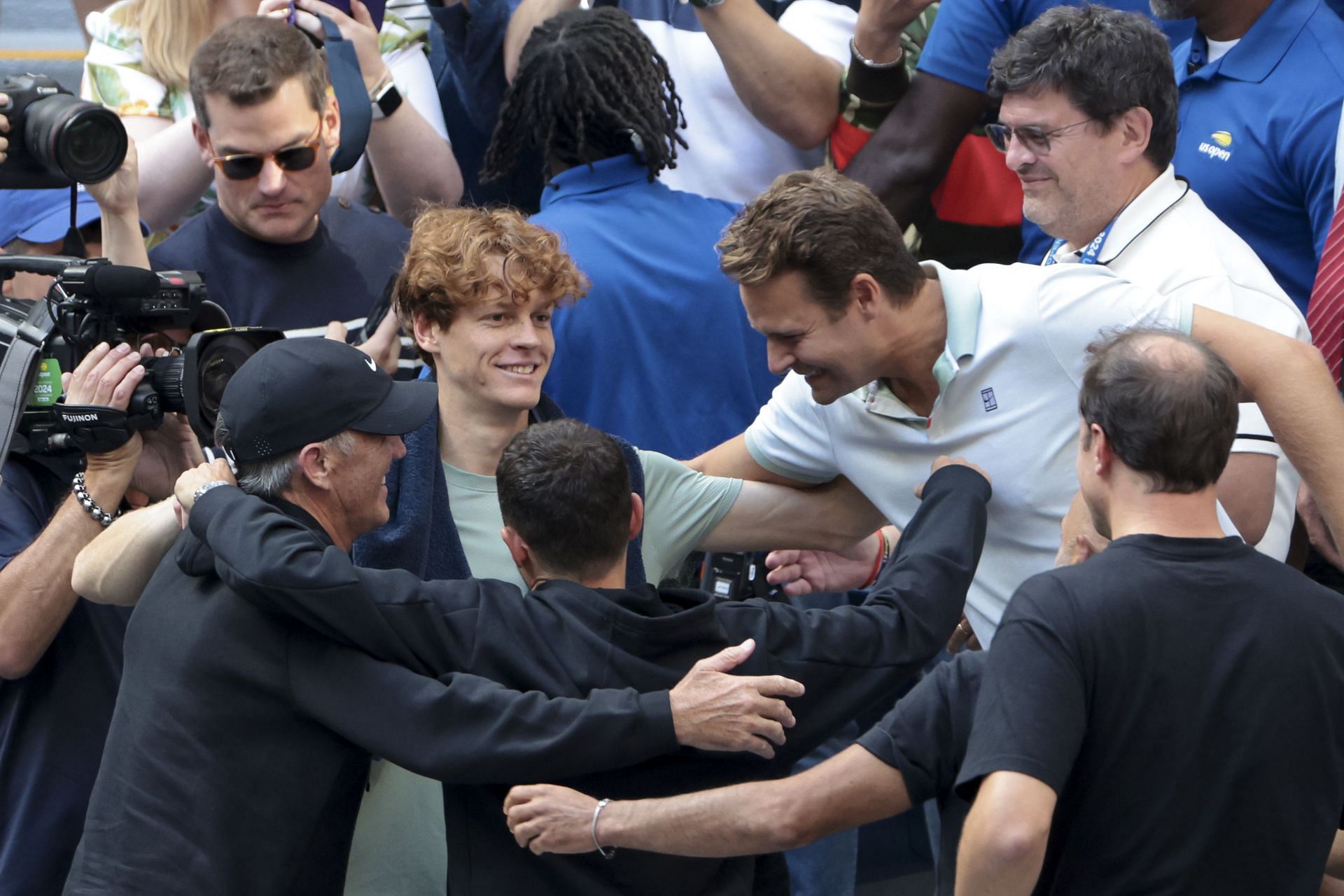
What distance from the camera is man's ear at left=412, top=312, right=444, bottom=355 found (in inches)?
120

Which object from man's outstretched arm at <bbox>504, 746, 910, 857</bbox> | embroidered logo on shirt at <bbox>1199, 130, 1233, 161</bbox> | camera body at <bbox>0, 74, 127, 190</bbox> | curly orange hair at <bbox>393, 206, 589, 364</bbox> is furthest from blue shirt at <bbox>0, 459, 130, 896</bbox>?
embroidered logo on shirt at <bbox>1199, 130, 1233, 161</bbox>

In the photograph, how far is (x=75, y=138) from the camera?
10.5ft

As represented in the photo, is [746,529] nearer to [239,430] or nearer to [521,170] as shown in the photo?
[239,430]

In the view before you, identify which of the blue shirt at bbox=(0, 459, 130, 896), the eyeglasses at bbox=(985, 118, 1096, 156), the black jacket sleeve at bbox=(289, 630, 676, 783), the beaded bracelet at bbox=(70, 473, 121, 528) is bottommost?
the blue shirt at bbox=(0, 459, 130, 896)

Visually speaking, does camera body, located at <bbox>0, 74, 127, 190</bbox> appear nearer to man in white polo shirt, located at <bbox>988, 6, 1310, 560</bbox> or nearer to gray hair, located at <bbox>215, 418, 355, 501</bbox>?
gray hair, located at <bbox>215, 418, 355, 501</bbox>

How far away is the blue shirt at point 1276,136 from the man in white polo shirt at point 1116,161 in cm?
25

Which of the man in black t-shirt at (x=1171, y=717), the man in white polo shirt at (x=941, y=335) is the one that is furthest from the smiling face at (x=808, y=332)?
the man in black t-shirt at (x=1171, y=717)

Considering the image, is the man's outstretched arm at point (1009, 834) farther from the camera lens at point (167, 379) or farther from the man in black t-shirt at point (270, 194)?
the man in black t-shirt at point (270, 194)

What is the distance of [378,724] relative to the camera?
2338 mm

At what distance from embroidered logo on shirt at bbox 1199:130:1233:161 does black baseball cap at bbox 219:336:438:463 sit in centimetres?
183

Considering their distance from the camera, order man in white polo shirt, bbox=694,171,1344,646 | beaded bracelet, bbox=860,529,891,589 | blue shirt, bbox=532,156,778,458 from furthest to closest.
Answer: blue shirt, bbox=532,156,778,458 < beaded bracelet, bbox=860,529,891,589 < man in white polo shirt, bbox=694,171,1344,646

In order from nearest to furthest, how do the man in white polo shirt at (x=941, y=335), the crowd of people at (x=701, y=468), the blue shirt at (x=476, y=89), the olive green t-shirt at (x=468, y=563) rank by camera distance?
the crowd of people at (x=701, y=468), the olive green t-shirt at (x=468, y=563), the man in white polo shirt at (x=941, y=335), the blue shirt at (x=476, y=89)

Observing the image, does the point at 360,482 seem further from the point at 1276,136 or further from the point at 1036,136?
the point at 1276,136

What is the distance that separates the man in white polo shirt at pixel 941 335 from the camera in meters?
2.85
